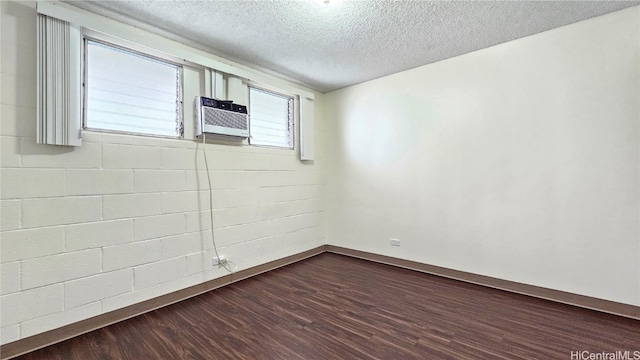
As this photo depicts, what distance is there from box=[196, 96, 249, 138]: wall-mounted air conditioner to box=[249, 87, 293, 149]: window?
327 millimetres

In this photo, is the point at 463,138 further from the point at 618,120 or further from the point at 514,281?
the point at 514,281

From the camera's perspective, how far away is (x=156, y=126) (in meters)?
2.63

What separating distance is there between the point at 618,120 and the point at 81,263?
15.3ft

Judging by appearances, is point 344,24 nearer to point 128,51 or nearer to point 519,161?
point 128,51

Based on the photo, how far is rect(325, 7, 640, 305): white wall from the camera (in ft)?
7.73

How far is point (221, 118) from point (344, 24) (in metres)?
1.58

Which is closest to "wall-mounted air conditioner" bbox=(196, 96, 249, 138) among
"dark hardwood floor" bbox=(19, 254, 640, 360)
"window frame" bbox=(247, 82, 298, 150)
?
"window frame" bbox=(247, 82, 298, 150)

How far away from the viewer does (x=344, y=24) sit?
249cm

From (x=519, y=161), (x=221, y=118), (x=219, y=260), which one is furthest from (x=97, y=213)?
(x=519, y=161)

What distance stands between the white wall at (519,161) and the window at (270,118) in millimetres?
1162

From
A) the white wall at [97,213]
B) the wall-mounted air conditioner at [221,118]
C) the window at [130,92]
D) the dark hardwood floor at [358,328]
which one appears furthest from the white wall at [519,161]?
the window at [130,92]

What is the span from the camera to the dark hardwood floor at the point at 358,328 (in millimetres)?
1871

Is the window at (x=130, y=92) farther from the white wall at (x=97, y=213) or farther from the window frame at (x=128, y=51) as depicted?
the white wall at (x=97, y=213)

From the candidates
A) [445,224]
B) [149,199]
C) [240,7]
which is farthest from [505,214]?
[149,199]
